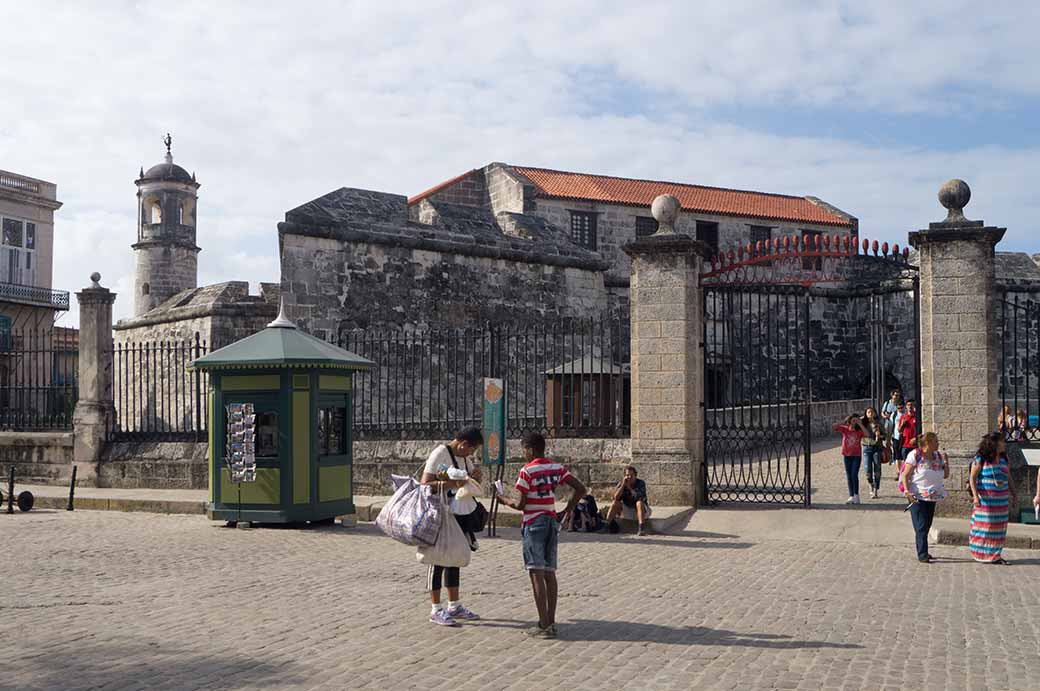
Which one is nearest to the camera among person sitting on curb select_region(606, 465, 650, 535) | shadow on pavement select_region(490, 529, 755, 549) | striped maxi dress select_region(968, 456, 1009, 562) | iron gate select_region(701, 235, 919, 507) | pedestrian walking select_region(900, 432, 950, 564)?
striped maxi dress select_region(968, 456, 1009, 562)

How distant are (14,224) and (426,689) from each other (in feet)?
145

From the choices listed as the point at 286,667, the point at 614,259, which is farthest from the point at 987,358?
the point at 614,259

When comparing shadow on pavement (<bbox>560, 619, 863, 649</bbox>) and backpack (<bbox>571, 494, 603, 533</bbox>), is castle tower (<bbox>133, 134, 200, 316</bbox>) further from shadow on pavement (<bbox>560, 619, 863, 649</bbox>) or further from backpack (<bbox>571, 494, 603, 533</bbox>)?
shadow on pavement (<bbox>560, 619, 863, 649</bbox>)

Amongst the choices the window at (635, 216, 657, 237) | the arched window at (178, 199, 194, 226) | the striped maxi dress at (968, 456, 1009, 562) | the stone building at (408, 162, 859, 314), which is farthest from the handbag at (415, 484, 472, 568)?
the arched window at (178, 199, 194, 226)

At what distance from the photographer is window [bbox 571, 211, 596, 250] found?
36.0 meters

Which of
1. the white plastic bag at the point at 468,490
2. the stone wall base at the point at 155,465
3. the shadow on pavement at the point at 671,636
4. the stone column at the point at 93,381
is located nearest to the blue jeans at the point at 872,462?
the shadow on pavement at the point at 671,636

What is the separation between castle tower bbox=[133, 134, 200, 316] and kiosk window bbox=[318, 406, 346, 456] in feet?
115

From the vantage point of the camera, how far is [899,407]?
17.2m

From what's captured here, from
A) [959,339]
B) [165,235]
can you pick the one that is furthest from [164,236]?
[959,339]

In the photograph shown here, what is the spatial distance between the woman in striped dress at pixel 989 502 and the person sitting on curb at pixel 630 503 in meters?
3.46

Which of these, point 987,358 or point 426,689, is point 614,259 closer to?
point 987,358

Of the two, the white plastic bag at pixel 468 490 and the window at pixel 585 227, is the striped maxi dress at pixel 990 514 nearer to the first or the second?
the white plastic bag at pixel 468 490

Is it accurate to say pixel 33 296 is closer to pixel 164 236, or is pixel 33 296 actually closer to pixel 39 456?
pixel 164 236

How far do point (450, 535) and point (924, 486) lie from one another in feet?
16.9
